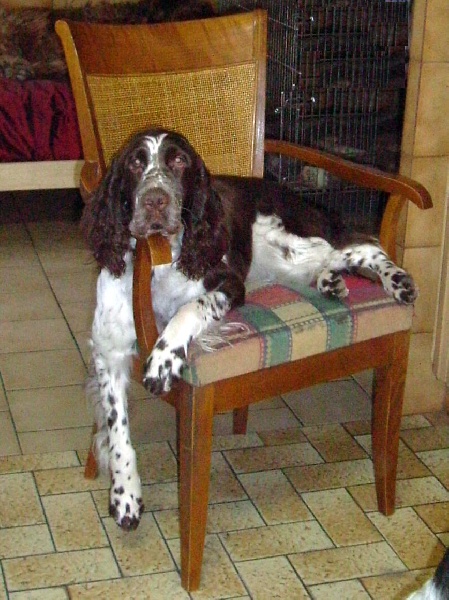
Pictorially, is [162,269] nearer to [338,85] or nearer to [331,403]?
[331,403]

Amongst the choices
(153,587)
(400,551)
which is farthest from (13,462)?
(400,551)

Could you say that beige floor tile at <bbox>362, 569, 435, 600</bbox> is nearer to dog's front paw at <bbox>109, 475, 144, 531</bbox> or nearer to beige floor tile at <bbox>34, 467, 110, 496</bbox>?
dog's front paw at <bbox>109, 475, 144, 531</bbox>

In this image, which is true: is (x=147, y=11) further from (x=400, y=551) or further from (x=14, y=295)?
(x=400, y=551)

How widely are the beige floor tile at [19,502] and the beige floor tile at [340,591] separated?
28.0 inches

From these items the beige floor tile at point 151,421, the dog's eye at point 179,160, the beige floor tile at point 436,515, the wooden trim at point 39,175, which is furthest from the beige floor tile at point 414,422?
the wooden trim at point 39,175

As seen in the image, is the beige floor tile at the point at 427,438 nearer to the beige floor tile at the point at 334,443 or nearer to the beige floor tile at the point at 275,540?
the beige floor tile at the point at 334,443

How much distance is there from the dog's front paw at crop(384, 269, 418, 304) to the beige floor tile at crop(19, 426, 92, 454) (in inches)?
40.3

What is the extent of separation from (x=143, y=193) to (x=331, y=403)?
1217mm

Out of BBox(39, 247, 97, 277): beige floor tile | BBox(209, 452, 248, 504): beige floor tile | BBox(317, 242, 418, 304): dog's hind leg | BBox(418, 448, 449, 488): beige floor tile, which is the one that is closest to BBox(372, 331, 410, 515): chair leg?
BBox(317, 242, 418, 304): dog's hind leg

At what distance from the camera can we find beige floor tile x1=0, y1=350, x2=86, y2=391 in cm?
315

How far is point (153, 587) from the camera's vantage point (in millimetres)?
2139

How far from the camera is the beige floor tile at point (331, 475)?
101 inches

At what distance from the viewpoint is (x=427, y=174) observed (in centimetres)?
272

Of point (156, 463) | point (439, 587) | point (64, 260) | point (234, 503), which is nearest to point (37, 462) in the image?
point (156, 463)
